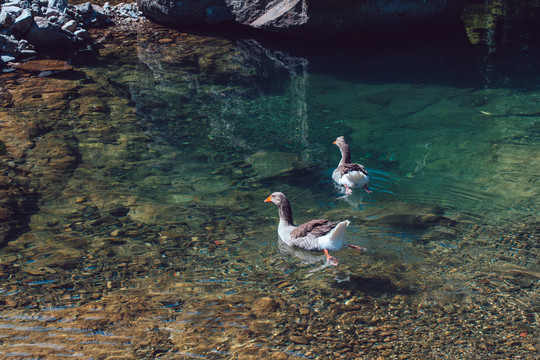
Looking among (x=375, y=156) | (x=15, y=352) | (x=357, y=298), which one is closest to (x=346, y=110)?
(x=375, y=156)

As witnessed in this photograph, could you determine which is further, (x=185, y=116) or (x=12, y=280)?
(x=185, y=116)

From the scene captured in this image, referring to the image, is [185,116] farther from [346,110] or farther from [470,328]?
[470,328]

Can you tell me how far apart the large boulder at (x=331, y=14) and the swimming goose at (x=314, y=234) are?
9.50 metres

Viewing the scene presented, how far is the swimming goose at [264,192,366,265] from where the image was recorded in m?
6.48

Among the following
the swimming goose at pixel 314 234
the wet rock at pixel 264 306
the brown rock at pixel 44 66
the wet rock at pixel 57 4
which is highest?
the wet rock at pixel 57 4

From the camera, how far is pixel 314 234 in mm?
6688

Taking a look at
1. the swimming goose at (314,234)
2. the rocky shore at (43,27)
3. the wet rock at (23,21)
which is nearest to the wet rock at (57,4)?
the rocky shore at (43,27)

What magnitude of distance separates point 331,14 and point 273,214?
9.17 metres

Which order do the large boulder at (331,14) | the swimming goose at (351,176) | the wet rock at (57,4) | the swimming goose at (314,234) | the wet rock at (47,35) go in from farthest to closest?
the wet rock at (57,4)
the large boulder at (331,14)
the wet rock at (47,35)
the swimming goose at (351,176)
the swimming goose at (314,234)

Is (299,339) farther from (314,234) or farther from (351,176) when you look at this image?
(351,176)

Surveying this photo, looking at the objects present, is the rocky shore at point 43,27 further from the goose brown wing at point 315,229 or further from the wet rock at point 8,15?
the goose brown wing at point 315,229

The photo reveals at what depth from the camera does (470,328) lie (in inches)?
198

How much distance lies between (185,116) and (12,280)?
588 cm

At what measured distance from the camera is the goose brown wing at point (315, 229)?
6597 mm
